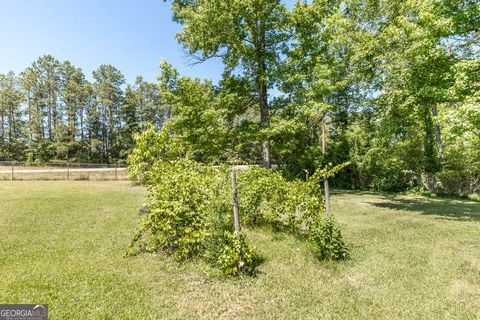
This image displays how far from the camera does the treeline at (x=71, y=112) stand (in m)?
38.4

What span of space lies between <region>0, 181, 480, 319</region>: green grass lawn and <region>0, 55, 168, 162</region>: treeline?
36057 mm

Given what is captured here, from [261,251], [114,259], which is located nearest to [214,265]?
[261,251]

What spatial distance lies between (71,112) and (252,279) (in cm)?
4524

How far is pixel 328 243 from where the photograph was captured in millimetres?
5629

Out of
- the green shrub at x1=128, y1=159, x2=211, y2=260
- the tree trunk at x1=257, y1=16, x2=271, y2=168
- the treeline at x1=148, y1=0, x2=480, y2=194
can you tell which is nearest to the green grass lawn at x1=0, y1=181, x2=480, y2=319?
the green shrub at x1=128, y1=159, x2=211, y2=260

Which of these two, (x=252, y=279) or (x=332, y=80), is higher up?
(x=332, y=80)

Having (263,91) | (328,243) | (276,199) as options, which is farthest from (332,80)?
(328,243)

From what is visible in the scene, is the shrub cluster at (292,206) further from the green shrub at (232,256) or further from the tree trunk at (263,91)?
the tree trunk at (263,91)

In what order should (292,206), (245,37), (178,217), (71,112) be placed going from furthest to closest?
(71,112) → (245,37) → (292,206) → (178,217)

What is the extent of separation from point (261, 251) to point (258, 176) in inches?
91.5

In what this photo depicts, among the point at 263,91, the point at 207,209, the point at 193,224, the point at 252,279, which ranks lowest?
the point at 252,279

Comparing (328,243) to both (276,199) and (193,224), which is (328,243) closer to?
(276,199)

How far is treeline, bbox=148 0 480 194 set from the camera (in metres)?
10.0

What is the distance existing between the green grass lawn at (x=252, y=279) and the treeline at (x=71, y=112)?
36057mm
